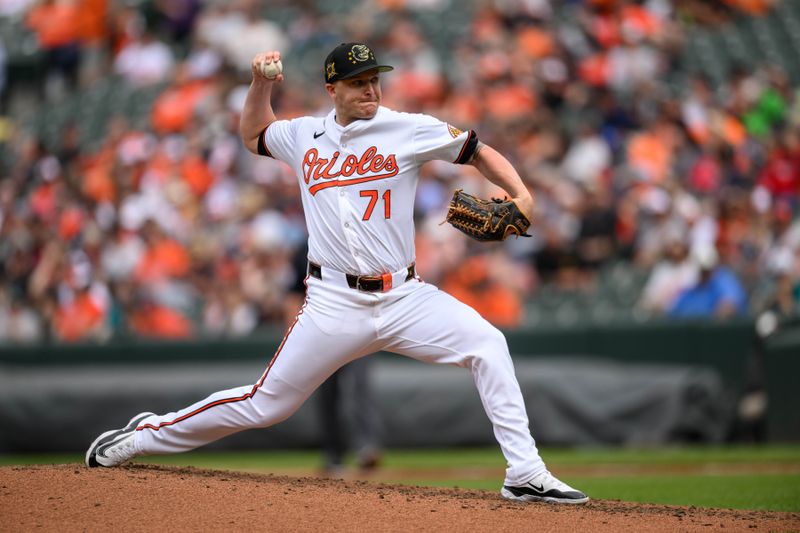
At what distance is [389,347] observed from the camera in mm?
5414

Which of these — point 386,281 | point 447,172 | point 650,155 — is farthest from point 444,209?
point 386,281

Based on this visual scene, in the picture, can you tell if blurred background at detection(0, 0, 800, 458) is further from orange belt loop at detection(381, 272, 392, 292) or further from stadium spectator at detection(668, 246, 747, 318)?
orange belt loop at detection(381, 272, 392, 292)

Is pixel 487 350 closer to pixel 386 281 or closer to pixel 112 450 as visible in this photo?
pixel 386 281

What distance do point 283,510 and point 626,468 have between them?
174 inches

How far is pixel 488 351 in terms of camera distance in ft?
17.1

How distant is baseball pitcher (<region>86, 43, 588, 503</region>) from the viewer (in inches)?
205

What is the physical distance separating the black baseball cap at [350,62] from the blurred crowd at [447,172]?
3704 mm

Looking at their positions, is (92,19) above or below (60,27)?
above

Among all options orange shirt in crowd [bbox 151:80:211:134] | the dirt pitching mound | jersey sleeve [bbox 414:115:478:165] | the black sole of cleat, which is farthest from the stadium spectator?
orange shirt in crowd [bbox 151:80:211:134]

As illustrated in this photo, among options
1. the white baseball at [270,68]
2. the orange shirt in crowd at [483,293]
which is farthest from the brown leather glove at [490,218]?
the orange shirt in crowd at [483,293]

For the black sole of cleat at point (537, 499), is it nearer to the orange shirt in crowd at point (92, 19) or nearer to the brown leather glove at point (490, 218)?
the brown leather glove at point (490, 218)

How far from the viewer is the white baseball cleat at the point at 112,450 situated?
18.7 ft

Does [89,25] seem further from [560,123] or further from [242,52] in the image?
[560,123]

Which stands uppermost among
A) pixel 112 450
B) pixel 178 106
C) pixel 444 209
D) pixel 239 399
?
pixel 178 106
